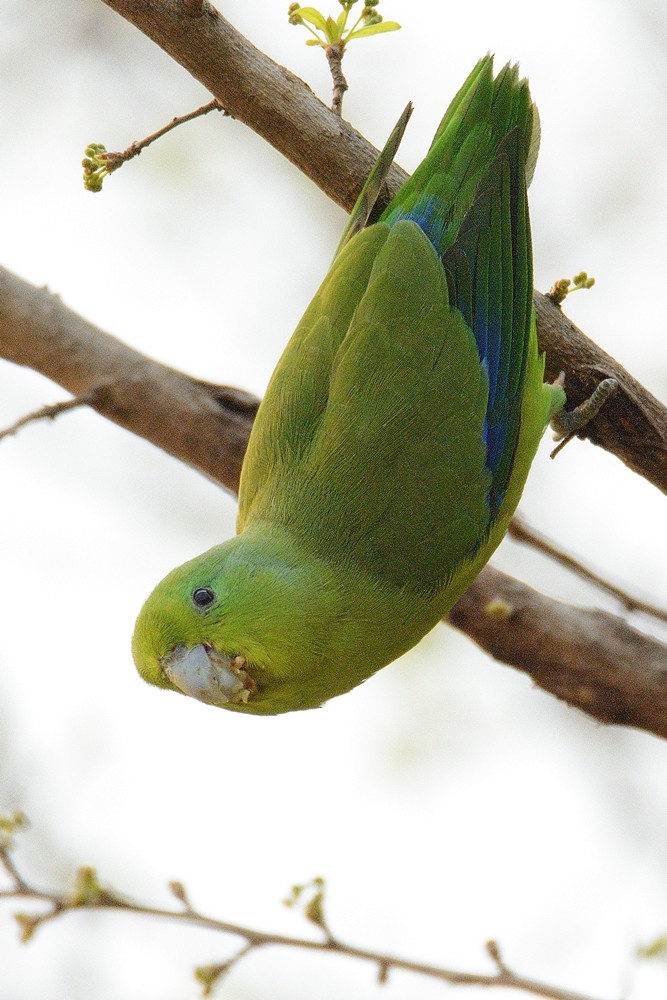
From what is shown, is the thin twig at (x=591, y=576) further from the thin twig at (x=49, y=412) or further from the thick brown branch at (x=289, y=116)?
the thin twig at (x=49, y=412)

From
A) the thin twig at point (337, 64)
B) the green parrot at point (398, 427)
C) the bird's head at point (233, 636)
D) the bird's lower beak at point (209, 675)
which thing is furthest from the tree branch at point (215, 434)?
the thin twig at point (337, 64)

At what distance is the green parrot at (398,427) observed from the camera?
3.12 meters

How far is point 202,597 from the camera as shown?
2920mm

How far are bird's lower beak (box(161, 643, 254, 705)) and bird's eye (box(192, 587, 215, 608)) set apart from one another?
0.10 metres

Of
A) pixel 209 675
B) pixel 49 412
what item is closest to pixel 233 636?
pixel 209 675

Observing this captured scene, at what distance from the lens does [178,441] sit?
3.44 metres

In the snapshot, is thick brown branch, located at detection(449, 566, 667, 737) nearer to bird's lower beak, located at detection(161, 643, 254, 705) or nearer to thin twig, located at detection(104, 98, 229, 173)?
bird's lower beak, located at detection(161, 643, 254, 705)

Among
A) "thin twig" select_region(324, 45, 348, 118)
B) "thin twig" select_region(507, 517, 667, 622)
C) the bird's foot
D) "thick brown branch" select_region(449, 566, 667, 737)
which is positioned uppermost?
"thin twig" select_region(324, 45, 348, 118)

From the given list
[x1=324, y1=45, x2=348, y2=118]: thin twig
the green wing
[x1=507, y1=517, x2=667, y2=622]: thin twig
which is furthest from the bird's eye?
[x1=324, y1=45, x2=348, y2=118]: thin twig

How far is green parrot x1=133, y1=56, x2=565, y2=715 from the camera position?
3121mm

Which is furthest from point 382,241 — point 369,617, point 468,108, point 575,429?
point 369,617

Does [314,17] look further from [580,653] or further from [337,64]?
[580,653]

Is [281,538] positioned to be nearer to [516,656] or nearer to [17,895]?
[516,656]

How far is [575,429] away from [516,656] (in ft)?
2.36
